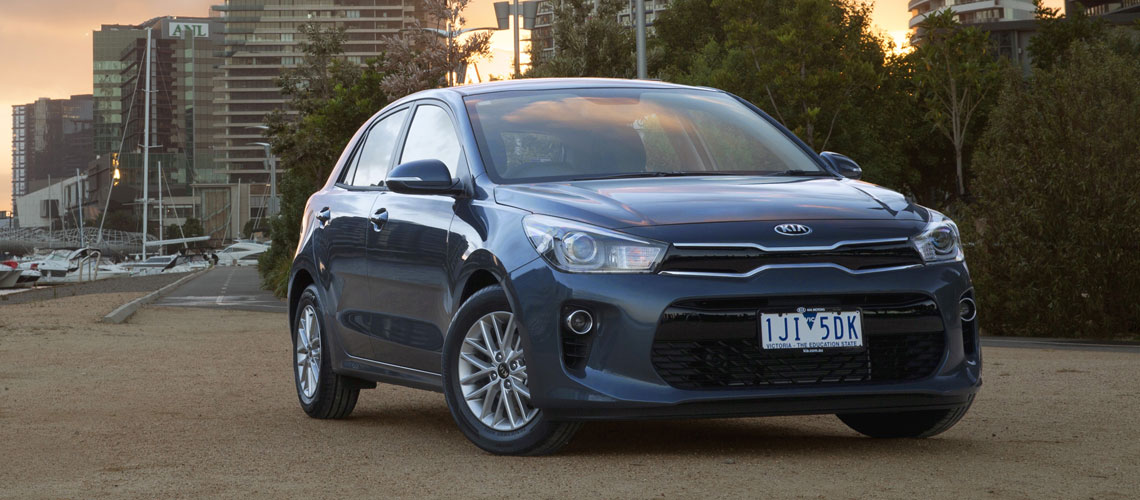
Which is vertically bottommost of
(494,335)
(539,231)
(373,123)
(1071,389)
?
(1071,389)

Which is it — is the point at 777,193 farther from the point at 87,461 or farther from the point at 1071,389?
the point at 1071,389

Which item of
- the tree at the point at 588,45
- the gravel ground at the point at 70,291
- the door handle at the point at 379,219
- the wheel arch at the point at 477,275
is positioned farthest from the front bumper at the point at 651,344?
the tree at the point at 588,45

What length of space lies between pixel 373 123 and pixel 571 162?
2.14 m

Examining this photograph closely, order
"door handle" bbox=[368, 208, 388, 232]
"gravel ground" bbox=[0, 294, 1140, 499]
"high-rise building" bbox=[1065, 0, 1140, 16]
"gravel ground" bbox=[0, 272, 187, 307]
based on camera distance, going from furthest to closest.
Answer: "high-rise building" bbox=[1065, 0, 1140, 16] → "gravel ground" bbox=[0, 272, 187, 307] → "door handle" bbox=[368, 208, 388, 232] → "gravel ground" bbox=[0, 294, 1140, 499]

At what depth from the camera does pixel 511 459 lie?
5910 millimetres

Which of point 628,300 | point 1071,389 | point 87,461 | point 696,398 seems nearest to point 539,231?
point 628,300

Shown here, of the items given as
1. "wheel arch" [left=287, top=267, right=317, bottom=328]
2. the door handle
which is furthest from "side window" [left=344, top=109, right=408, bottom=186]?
"wheel arch" [left=287, top=267, right=317, bottom=328]

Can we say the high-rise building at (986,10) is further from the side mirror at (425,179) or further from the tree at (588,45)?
the side mirror at (425,179)

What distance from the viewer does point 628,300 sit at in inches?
216

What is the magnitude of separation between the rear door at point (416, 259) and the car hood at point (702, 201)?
50 cm

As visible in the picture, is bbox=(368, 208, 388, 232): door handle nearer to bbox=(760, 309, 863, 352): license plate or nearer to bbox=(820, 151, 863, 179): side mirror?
bbox=(820, 151, 863, 179): side mirror

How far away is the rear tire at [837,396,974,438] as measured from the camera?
628 centimetres

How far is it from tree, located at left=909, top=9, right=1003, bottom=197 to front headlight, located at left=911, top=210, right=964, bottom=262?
49317 mm

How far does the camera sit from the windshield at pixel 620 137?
6684 millimetres
